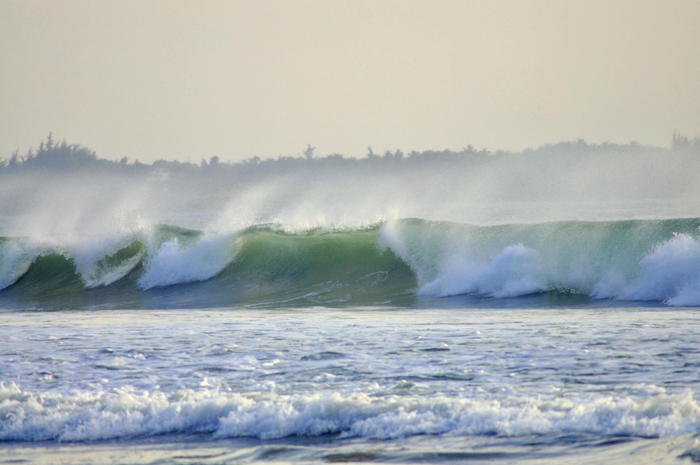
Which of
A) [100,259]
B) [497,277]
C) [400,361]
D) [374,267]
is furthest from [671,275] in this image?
[100,259]

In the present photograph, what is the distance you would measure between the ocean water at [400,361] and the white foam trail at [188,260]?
160cm

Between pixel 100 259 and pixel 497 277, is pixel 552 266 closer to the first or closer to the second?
pixel 497 277

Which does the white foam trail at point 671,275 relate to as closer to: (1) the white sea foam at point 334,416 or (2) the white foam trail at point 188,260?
(1) the white sea foam at point 334,416

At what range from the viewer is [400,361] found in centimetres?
1041

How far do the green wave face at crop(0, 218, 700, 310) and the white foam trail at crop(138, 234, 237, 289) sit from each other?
0.04 m

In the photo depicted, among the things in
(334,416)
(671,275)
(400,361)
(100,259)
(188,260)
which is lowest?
(334,416)

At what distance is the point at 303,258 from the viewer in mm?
25781

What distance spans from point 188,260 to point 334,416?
18842 millimetres

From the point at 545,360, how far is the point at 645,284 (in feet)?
28.1

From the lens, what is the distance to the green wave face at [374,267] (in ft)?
62.6

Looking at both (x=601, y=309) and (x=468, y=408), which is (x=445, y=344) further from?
(x=601, y=309)

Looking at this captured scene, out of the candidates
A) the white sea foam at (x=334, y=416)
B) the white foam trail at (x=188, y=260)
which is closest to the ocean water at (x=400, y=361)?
the white sea foam at (x=334, y=416)

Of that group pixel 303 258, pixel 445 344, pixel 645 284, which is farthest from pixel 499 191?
pixel 445 344

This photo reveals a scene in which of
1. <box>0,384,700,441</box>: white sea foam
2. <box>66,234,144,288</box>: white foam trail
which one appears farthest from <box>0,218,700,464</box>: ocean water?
<box>66,234,144,288</box>: white foam trail
